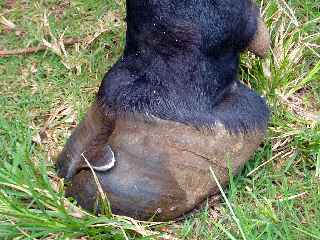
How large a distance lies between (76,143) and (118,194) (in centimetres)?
23

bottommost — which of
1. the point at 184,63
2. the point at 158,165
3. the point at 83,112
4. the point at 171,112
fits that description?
the point at 83,112

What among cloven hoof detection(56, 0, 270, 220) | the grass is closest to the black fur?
cloven hoof detection(56, 0, 270, 220)

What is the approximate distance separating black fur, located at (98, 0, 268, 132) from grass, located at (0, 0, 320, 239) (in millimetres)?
228

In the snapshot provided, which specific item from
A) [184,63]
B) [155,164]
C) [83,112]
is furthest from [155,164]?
[83,112]

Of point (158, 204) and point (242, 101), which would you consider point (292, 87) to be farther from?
point (158, 204)

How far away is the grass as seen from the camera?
1.93 meters

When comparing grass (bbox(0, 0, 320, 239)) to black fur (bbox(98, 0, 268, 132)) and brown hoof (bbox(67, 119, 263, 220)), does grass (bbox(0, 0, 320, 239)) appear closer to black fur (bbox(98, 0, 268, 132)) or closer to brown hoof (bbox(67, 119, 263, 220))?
brown hoof (bbox(67, 119, 263, 220))

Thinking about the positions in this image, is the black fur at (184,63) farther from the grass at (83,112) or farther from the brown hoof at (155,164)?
the grass at (83,112)

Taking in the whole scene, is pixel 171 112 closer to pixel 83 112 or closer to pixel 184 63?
pixel 184 63

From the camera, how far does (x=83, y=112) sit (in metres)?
2.43

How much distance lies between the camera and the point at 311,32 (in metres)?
2.65

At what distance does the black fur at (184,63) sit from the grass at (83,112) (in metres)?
0.23

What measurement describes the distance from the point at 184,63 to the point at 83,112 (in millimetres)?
674

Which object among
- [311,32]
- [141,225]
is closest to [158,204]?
Result: [141,225]
